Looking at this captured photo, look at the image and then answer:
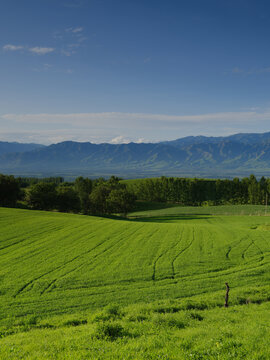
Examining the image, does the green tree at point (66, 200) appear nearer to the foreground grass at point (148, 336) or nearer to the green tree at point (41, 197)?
the green tree at point (41, 197)

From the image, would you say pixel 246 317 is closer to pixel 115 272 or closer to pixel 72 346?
pixel 72 346

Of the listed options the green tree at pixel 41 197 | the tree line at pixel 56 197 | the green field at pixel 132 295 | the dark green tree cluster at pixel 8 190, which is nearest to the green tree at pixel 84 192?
the tree line at pixel 56 197

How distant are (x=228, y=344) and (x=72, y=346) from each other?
230 inches

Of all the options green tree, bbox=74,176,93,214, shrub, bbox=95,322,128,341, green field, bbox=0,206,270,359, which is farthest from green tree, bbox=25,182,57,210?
shrub, bbox=95,322,128,341

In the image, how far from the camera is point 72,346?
973 cm

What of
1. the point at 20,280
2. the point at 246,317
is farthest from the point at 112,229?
the point at 246,317

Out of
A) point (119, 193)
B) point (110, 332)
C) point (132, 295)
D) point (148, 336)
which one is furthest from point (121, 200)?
point (148, 336)

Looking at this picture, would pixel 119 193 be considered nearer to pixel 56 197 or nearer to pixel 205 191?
pixel 56 197

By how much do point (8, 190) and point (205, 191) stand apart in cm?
10573

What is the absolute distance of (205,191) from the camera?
15125cm

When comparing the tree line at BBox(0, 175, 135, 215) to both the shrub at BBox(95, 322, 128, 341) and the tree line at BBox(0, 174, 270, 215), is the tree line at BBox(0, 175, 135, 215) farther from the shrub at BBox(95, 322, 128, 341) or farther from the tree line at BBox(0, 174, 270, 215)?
the shrub at BBox(95, 322, 128, 341)

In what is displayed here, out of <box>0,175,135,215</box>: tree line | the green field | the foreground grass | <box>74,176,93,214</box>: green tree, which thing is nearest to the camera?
the foreground grass

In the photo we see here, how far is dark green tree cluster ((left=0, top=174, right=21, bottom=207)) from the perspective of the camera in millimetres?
91312

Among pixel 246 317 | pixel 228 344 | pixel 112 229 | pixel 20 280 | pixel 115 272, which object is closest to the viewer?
pixel 228 344
